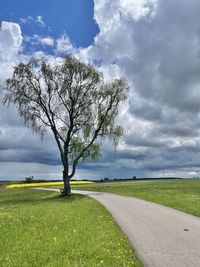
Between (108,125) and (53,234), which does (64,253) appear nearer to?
(53,234)

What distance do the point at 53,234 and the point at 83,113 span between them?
37110mm

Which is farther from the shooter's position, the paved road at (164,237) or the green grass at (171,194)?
the green grass at (171,194)

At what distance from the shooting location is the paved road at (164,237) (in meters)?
12.5

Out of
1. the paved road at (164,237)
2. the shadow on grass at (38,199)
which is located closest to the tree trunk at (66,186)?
the shadow on grass at (38,199)

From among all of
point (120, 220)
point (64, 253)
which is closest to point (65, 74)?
point (120, 220)

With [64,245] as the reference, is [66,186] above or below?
above

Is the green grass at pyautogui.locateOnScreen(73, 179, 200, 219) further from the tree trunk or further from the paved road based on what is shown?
the tree trunk

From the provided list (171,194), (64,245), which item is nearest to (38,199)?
(171,194)

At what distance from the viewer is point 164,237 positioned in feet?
54.2

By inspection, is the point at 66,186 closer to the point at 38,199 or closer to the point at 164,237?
the point at 38,199

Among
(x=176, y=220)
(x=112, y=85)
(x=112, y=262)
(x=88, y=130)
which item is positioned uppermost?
(x=112, y=85)

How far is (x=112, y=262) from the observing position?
11.8m

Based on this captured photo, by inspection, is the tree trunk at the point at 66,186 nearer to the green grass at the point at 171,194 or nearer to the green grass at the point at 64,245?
the green grass at the point at 171,194

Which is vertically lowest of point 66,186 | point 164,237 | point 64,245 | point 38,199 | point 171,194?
point 64,245
